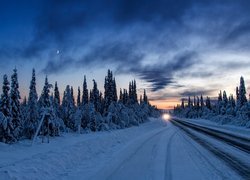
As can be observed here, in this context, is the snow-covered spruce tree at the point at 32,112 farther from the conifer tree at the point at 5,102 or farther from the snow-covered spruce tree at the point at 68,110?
the snow-covered spruce tree at the point at 68,110

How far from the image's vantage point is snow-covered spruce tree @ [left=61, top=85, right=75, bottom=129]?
53.3 m

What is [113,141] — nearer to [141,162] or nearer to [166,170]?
[141,162]

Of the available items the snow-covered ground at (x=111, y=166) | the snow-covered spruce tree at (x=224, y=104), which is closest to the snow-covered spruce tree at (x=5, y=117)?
the snow-covered ground at (x=111, y=166)

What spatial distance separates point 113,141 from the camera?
24.0 meters

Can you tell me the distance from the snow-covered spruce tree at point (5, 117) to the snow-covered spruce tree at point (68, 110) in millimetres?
21187

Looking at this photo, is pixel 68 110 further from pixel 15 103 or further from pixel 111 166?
pixel 111 166

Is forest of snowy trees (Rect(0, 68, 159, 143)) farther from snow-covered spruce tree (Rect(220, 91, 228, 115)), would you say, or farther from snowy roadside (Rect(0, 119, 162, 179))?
snow-covered spruce tree (Rect(220, 91, 228, 115))

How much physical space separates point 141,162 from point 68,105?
4055 cm

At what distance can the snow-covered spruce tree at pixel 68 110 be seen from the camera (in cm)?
5328

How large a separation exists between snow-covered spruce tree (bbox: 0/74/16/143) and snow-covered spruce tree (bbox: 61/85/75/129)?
69.5ft

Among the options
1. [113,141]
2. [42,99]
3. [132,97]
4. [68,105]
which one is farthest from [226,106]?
[113,141]

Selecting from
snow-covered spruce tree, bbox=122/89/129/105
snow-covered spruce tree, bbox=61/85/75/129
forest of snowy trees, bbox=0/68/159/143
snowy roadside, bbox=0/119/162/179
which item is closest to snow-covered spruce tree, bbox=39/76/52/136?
forest of snowy trees, bbox=0/68/159/143

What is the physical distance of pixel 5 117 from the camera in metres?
31.0

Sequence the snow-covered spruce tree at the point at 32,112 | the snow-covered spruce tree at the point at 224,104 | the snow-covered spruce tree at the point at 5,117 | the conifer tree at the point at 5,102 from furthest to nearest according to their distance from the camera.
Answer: the snow-covered spruce tree at the point at 224,104, the snow-covered spruce tree at the point at 32,112, the conifer tree at the point at 5,102, the snow-covered spruce tree at the point at 5,117
